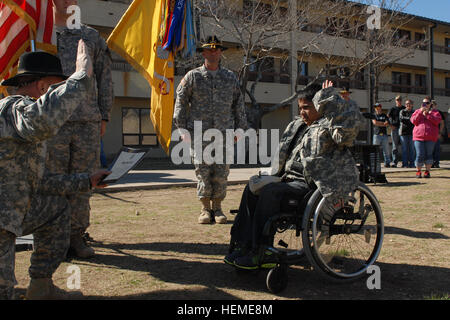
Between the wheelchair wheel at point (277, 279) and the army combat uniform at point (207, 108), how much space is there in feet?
8.05

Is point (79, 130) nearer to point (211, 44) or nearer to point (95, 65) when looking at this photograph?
point (95, 65)

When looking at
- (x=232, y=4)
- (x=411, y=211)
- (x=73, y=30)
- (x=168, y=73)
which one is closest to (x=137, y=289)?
(x=168, y=73)

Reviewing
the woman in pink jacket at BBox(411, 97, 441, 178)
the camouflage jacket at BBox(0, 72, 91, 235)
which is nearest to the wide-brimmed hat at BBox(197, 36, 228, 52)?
the camouflage jacket at BBox(0, 72, 91, 235)

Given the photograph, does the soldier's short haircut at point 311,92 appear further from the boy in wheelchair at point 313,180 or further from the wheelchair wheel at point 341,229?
the wheelchair wheel at point 341,229

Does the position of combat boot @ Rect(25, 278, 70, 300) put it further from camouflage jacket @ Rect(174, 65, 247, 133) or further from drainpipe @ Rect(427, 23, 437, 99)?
drainpipe @ Rect(427, 23, 437, 99)

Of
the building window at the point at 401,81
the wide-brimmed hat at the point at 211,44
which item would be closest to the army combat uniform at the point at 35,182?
the wide-brimmed hat at the point at 211,44

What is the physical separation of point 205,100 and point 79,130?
6.35 ft

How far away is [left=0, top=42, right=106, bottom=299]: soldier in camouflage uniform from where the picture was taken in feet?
7.16

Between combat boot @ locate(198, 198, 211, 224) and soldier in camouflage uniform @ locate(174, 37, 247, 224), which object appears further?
soldier in camouflage uniform @ locate(174, 37, 247, 224)

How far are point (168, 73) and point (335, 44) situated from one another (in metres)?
18.1

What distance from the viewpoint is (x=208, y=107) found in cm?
→ 521

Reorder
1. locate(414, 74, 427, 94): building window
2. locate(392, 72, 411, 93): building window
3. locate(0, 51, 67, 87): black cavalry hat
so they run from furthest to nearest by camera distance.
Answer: locate(414, 74, 427, 94): building window < locate(392, 72, 411, 93): building window < locate(0, 51, 67, 87): black cavalry hat

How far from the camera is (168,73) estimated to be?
4.00m

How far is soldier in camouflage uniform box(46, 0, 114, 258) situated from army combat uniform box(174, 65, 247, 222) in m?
1.43
